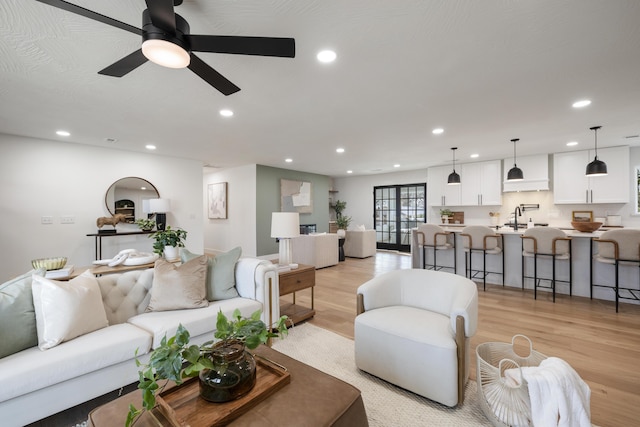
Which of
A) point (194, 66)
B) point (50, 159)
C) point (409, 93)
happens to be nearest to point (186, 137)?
point (50, 159)

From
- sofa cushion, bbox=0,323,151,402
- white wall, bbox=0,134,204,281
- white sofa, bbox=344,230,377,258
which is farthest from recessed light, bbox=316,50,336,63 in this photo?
white sofa, bbox=344,230,377,258

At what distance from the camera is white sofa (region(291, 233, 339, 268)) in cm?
554

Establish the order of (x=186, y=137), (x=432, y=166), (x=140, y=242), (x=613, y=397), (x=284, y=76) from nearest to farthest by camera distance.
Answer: (x=613, y=397)
(x=284, y=76)
(x=186, y=137)
(x=140, y=242)
(x=432, y=166)

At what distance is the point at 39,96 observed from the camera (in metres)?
2.91

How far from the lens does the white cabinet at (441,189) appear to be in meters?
7.15

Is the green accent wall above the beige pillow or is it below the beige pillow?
above

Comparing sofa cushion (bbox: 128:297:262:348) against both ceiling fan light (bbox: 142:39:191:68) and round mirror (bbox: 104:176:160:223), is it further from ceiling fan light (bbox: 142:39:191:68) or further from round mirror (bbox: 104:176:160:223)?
round mirror (bbox: 104:176:160:223)

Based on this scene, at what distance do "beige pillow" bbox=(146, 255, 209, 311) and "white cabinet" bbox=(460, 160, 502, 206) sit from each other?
6.63 meters

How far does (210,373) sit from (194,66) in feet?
5.82

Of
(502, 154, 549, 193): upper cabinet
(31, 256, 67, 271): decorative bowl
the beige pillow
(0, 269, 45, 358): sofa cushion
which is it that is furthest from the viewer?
(502, 154, 549, 193): upper cabinet

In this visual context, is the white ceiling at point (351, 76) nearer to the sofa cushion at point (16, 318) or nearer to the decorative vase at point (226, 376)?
the sofa cushion at point (16, 318)

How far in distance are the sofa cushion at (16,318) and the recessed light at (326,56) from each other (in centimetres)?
263

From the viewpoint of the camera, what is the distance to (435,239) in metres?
4.89

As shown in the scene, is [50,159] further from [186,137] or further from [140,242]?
[186,137]
